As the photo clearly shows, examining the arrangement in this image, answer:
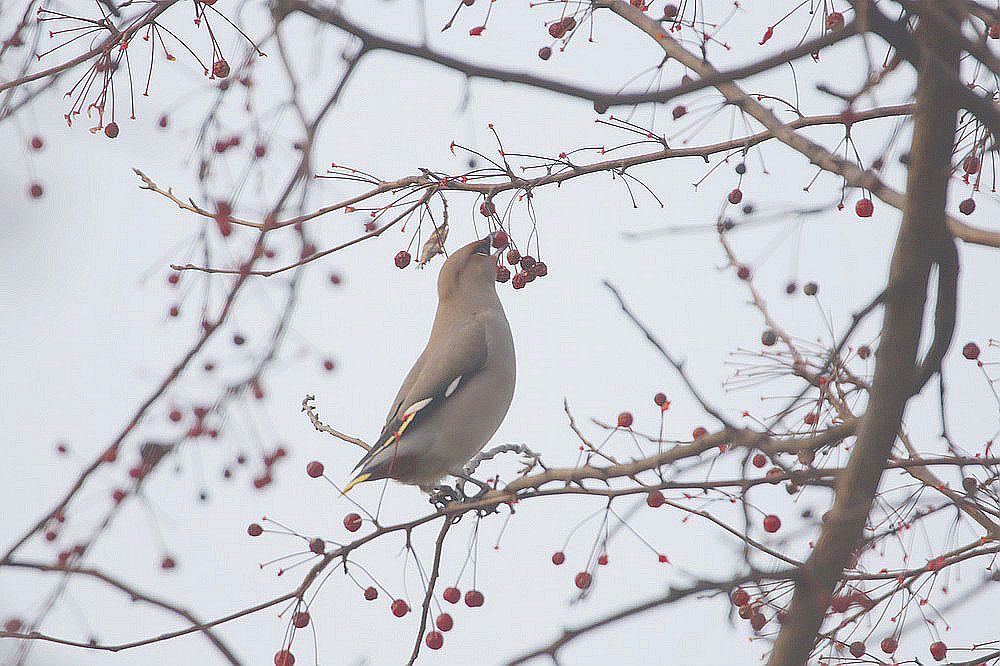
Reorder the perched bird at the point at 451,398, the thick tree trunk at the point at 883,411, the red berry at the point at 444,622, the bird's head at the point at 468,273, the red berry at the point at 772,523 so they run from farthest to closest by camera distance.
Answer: the bird's head at the point at 468,273
the perched bird at the point at 451,398
the red berry at the point at 444,622
the red berry at the point at 772,523
the thick tree trunk at the point at 883,411

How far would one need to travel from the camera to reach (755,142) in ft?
11.6

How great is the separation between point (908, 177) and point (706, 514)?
34.3 inches

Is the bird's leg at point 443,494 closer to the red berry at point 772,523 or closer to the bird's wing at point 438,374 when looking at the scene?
the bird's wing at point 438,374

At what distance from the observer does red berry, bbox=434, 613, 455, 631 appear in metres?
3.37

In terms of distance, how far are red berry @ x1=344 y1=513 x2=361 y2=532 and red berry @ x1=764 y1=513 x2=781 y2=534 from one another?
1.10 m

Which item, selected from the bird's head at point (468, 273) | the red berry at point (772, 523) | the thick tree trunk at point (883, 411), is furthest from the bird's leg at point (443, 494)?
the thick tree trunk at point (883, 411)

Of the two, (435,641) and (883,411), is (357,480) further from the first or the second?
(883,411)

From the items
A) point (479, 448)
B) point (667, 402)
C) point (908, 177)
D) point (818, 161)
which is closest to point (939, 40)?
point (908, 177)

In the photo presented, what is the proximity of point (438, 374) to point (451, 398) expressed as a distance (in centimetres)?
12

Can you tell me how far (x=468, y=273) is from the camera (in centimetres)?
503

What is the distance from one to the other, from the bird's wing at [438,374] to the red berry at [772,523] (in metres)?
1.48

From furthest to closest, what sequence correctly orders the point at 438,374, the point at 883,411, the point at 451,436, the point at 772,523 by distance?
the point at 438,374 < the point at 451,436 < the point at 772,523 < the point at 883,411

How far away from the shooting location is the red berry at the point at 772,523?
3.08m

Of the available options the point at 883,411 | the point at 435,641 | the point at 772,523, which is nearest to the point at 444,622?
the point at 435,641
